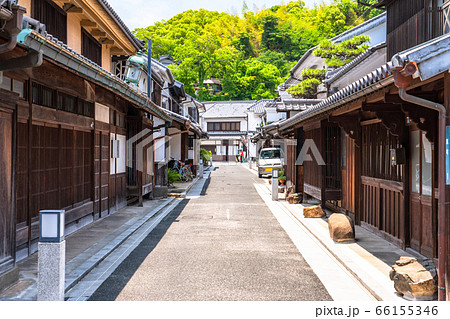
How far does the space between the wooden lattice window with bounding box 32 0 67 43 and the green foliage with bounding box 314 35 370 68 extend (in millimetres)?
14009

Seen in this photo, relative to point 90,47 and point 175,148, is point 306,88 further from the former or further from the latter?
point 90,47

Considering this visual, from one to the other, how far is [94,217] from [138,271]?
5782mm

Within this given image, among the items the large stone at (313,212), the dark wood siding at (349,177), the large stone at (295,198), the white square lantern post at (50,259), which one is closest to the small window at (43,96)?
the white square lantern post at (50,259)

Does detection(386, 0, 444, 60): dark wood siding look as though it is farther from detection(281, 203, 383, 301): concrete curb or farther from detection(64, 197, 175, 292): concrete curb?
detection(64, 197, 175, 292): concrete curb

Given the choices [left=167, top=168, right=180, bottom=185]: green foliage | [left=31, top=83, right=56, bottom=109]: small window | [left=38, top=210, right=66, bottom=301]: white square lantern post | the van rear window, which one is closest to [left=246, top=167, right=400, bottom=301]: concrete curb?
[left=38, top=210, right=66, bottom=301]: white square lantern post

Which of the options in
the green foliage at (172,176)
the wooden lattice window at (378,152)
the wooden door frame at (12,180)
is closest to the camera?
the wooden door frame at (12,180)

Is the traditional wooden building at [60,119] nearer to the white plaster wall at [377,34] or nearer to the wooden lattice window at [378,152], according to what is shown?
the wooden lattice window at [378,152]

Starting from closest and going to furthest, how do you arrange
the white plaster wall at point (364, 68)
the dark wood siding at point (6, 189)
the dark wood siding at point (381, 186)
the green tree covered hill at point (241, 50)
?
the dark wood siding at point (6, 189) < the dark wood siding at point (381, 186) < the white plaster wall at point (364, 68) < the green tree covered hill at point (241, 50)

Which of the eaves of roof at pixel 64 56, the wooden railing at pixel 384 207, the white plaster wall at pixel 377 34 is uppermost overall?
the white plaster wall at pixel 377 34

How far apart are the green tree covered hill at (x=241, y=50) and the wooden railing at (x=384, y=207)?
154 ft

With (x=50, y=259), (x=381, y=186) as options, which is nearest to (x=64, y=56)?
(x=50, y=259)

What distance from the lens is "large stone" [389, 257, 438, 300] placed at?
5879 millimetres

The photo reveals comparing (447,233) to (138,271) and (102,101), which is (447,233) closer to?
(138,271)

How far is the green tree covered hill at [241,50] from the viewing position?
6259 centimetres
